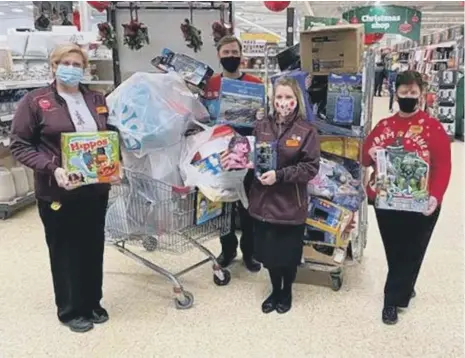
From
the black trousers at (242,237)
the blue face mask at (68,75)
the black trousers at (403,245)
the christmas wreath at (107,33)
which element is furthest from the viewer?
the christmas wreath at (107,33)

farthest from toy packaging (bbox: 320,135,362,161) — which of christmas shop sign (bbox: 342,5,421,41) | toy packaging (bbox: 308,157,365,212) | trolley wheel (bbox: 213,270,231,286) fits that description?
christmas shop sign (bbox: 342,5,421,41)

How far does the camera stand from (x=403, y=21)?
1338 cm

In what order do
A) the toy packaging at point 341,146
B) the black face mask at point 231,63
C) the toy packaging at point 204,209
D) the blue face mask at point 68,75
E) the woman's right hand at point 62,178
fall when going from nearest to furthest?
the woman's right hand at point 62,178 < the blue face mask at point 68,75 < the toy packaging at point 204,209 < the toy packaging at point 341,146 < the black face mask at point 231,63

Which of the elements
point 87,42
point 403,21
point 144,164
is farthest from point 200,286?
point 403,21

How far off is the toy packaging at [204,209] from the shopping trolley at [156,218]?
20 millimetres

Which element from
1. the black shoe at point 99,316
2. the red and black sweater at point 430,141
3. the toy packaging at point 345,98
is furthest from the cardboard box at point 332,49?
the black shoe at point 99,316

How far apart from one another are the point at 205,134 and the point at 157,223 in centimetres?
58

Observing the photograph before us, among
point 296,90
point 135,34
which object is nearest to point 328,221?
point 296,90

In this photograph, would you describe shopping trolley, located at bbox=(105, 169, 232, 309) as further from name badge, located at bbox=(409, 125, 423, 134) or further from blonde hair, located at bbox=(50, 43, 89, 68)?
name badge, located at bbox=(409, 125, 423, 134)

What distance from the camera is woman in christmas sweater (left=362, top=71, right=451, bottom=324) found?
2.68 meters

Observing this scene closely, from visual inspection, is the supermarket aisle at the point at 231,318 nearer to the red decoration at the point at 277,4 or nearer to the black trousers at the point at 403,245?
the black trousers at the point at 403,245

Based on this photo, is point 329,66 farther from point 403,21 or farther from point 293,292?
point 403,21

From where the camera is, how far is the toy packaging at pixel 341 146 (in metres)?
3.36

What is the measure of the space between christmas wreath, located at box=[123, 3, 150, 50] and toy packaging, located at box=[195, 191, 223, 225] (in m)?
1.69
